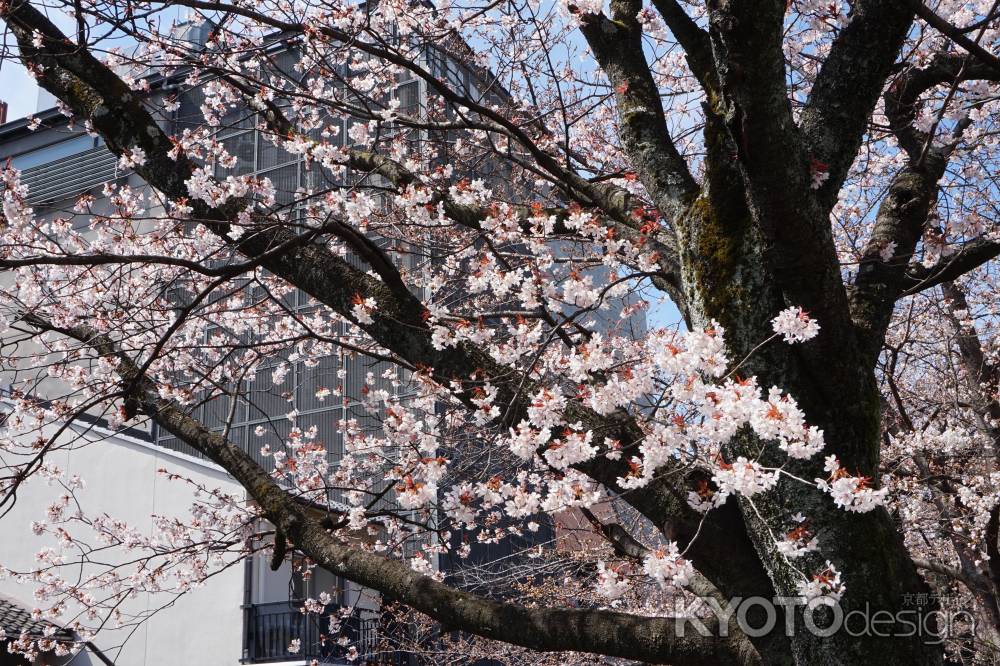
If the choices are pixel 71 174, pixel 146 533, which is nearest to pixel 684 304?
pixel 146 533

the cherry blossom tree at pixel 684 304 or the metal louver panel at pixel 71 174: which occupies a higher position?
the metal louver panel at pixel 71 174

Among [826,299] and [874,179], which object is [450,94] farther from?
[874,179]

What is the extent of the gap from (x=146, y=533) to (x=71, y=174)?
946 centimetres

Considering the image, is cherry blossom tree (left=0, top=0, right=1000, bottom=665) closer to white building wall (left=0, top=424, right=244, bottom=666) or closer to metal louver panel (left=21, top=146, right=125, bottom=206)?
white building wall (left=0, top=424, right=244, bottom=666)

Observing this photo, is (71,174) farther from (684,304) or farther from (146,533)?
(684,304)

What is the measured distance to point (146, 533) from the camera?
39.2 ft

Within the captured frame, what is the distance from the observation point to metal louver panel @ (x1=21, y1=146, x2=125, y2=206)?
1727cm

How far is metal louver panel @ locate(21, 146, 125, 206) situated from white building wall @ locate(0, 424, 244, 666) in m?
6.77

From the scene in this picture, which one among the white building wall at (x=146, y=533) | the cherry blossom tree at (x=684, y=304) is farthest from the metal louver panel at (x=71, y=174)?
the cherry blossom tree at (x=684, y=304)

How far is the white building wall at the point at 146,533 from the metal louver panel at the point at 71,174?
677 centimetres

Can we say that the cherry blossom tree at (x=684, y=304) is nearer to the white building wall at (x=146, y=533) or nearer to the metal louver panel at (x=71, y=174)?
the white building wall at (x=146, y=533)

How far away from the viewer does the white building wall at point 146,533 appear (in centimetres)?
1137

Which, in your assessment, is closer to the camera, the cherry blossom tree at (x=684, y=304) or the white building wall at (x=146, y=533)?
the cherry blossom tree at (x=684, y=304)

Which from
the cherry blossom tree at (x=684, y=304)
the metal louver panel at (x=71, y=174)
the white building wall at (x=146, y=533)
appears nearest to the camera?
the cherry blossom tree at (x=684, y=304)
